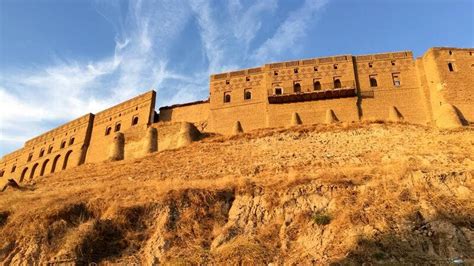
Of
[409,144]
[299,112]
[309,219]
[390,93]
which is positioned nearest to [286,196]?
[309,219]

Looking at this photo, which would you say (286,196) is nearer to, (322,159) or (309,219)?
(309,219)

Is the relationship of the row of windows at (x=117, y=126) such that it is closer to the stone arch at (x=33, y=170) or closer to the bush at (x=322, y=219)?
the stone arch at (x=33, y=170)

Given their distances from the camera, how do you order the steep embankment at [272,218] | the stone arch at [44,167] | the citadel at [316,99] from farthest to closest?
the stone arch at [44,167] → the citadel at [316,99] → the steep embankment at [272,218]

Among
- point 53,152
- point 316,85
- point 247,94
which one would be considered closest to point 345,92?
point 316,85

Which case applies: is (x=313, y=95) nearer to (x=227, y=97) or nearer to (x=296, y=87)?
(x=296, y=87)

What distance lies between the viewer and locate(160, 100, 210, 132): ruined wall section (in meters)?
29.3

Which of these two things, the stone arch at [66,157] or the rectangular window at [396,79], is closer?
the rectangular window at [396,79]

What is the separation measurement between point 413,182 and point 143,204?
28.2ft

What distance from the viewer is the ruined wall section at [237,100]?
89.6ft

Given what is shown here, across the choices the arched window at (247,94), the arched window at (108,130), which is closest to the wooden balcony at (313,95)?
the arched window at (247,94)

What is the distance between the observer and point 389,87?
26250 mm

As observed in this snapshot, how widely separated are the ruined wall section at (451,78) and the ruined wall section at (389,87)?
0.74 meters

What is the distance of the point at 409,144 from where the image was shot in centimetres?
2012

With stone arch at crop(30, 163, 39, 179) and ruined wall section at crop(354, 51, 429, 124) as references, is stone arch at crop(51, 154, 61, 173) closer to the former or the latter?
stone arch at crop(30, 163, 39, 179)
